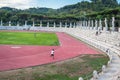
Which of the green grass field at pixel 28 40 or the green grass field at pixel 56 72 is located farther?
the green grass field at pixel 28 40

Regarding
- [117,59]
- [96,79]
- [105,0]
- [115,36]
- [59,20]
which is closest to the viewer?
[96,79]

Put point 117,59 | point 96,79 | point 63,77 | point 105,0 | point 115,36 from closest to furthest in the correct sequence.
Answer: point 96,79 < point 63,77 < point 117,59 < point 115,36 < point 105,0

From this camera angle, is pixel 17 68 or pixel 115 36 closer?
pixel 17 68

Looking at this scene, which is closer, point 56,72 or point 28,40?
point 56,72

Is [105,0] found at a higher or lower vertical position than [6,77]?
higher

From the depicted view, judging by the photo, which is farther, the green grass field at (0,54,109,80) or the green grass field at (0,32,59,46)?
the green grass field at (0,32,59,46)

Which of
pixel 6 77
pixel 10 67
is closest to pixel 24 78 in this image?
pixel 6 77

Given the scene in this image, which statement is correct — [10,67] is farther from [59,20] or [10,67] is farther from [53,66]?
[59,20]

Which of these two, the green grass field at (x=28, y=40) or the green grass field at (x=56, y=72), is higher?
the green grass field at (x=56, y=72)

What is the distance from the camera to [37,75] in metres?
23.7

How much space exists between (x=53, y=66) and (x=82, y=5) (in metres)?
145

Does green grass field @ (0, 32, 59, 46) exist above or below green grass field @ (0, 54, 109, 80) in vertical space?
below

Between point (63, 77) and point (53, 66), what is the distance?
452cm

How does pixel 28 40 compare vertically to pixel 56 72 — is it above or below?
below
